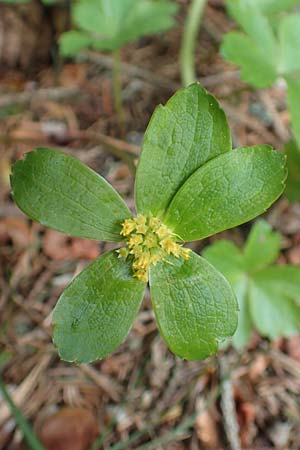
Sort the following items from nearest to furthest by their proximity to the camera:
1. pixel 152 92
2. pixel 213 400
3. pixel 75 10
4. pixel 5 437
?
pixel 5 437 < pixel 213 400 < pixel 75 10 < pixel 152 92

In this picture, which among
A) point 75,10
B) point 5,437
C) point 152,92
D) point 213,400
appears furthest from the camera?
point 152,92

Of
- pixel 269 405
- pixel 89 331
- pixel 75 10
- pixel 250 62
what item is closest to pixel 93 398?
pixel 269 405

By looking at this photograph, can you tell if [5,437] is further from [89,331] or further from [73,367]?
[89,331]

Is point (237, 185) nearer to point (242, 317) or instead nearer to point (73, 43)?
point (242, 317)

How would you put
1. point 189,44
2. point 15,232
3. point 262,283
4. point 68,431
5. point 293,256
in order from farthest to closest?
point 189,44
point 293,256
point 15,232
point 262,283
point 68,431

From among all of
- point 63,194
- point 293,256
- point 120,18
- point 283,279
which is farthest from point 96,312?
point 120,18

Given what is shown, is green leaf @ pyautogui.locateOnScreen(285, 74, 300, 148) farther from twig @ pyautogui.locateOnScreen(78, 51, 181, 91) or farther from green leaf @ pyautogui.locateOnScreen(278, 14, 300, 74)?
twig @ pyautogui.locateOnScreen(78, 51, 181, 91)
